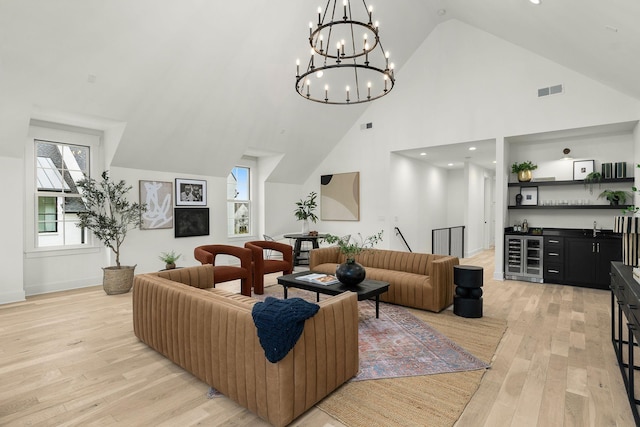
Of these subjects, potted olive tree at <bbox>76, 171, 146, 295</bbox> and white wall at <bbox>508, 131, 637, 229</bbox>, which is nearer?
potted olive tree at <bbox>76, 171, 146, 295</bbox>

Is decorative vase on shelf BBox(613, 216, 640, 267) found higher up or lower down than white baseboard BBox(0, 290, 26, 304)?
higher up

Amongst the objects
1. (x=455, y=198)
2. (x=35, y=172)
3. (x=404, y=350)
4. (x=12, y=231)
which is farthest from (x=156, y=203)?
(x=455, y=198)

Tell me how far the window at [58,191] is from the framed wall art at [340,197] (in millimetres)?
5209

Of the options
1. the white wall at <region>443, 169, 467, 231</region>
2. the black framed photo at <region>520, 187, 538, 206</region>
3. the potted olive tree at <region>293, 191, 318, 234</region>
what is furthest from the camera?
the white wall at <region>443, 169, 467, 231</region>

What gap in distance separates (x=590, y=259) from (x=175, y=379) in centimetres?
641

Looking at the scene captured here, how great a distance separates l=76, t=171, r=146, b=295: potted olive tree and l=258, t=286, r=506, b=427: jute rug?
4.48 metres

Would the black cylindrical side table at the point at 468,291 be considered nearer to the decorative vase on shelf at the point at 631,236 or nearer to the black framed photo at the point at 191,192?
the decorative vase on shelf at the point at 631,236

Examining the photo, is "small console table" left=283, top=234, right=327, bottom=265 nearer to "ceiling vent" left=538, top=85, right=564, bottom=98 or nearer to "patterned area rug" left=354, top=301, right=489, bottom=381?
Answer: "patterned area rug" left=354, top=301, right=489, bottom=381

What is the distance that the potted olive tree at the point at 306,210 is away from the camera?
29.2ft

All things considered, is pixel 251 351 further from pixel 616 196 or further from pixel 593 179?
pixel 616 196

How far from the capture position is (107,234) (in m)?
5.61

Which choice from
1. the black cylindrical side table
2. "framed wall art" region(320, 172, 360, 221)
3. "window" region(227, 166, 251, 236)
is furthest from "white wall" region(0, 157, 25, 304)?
the black cylindrical side table

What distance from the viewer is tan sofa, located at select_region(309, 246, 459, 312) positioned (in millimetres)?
4258

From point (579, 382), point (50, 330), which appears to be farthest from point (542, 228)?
point (50, 330)
